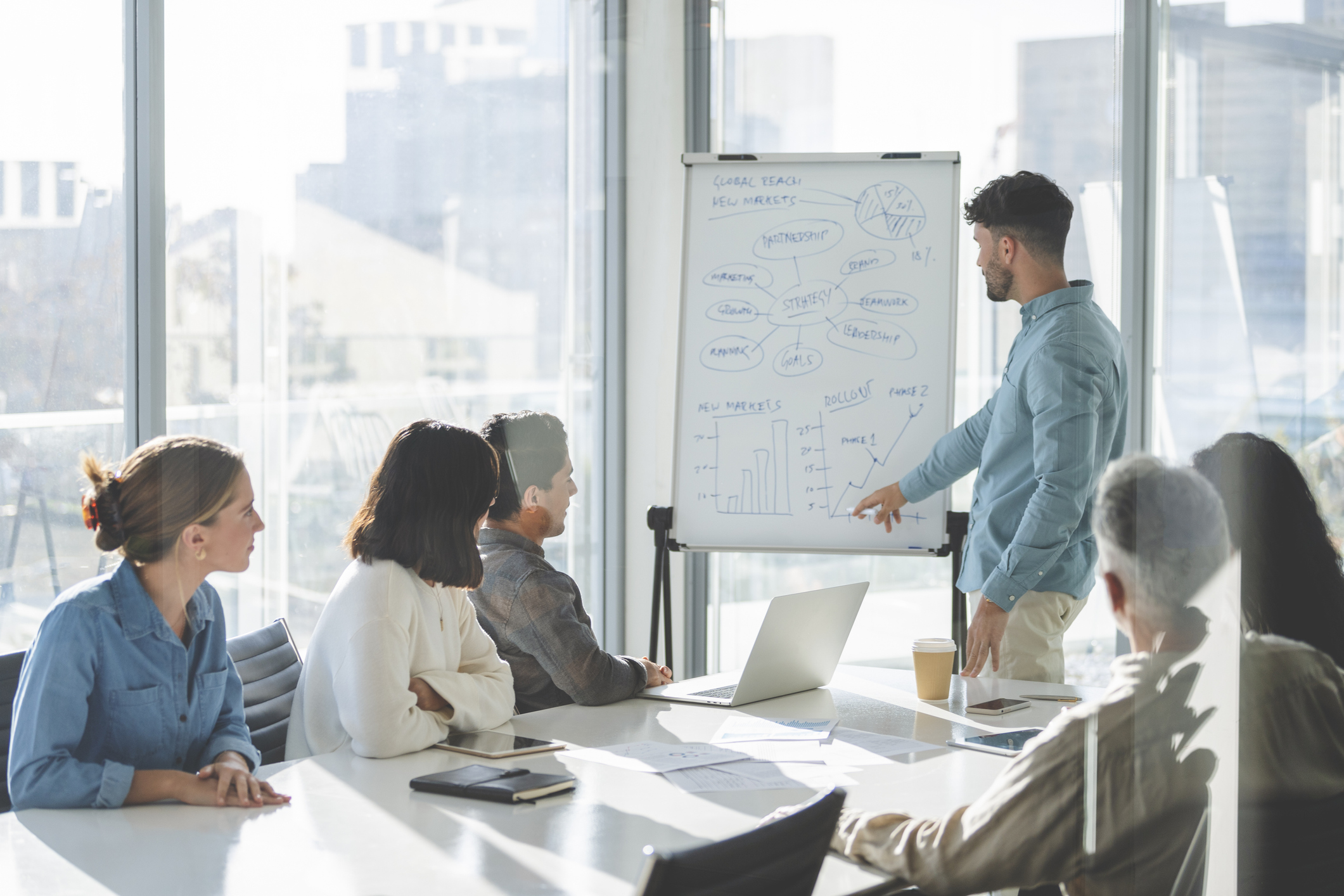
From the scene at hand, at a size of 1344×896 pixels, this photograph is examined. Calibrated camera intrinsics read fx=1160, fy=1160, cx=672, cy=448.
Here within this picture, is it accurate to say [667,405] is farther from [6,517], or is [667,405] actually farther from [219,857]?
[219,857]

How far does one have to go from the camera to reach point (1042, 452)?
2016mm

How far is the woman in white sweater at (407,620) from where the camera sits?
1.69 meters

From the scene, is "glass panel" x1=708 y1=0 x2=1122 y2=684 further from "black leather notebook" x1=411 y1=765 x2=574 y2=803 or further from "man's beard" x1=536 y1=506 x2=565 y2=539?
"black leather notebook" x1=411 y1=765 x2=574 y2=803

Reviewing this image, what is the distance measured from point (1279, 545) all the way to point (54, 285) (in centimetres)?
242

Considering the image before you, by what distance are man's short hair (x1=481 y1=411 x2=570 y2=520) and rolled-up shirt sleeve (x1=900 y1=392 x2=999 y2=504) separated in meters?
0.97

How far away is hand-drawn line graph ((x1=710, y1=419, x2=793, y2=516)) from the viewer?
10.1 feet

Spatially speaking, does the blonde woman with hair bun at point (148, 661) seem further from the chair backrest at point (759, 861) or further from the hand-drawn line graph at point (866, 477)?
the hand-drawn line graph at point (866, 477)

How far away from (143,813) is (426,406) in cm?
216

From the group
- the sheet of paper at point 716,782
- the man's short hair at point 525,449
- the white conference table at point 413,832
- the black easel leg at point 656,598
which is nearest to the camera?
the white conference table at point 413,832

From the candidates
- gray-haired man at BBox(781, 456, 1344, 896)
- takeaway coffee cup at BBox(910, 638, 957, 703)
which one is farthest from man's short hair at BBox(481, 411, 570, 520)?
gray-haired man at BBox(781, 456, 1344, 896)

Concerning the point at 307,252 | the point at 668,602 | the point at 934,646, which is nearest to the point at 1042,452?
the point at 934,646

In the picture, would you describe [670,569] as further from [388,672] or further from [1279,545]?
[1279,545]

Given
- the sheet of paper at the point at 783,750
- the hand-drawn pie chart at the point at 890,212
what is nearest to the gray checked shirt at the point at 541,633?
the sheet of paper at the point at 783,750

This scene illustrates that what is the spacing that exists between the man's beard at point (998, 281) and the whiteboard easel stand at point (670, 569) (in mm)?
600
